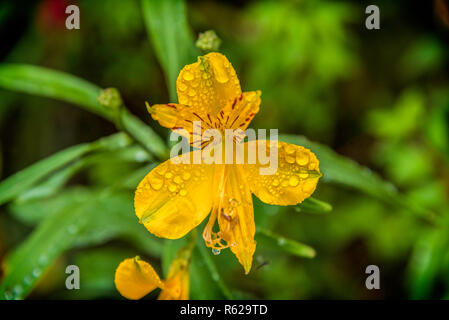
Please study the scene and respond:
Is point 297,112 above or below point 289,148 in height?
above

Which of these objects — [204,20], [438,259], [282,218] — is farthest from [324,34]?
[438,259]

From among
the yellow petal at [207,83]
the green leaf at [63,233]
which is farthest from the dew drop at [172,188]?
the green leaf at [63,233]

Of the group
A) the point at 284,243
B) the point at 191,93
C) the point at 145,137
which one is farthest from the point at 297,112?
the point at 191,93

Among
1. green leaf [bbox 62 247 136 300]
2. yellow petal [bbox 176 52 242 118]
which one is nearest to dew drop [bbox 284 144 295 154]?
yellow petal [bbox 176 52 242 118]

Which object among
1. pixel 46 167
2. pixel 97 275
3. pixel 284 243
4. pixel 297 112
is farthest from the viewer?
pixel 297 112

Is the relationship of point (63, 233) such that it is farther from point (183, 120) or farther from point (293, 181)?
point (293, 181)

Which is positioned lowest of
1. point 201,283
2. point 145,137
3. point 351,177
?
point 201,283

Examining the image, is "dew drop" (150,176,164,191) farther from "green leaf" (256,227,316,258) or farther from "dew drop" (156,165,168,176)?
"green leaf" (256,227,316,258)

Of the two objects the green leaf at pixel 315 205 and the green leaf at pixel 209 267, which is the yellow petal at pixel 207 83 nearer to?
the green leaf at pixel 315 205
